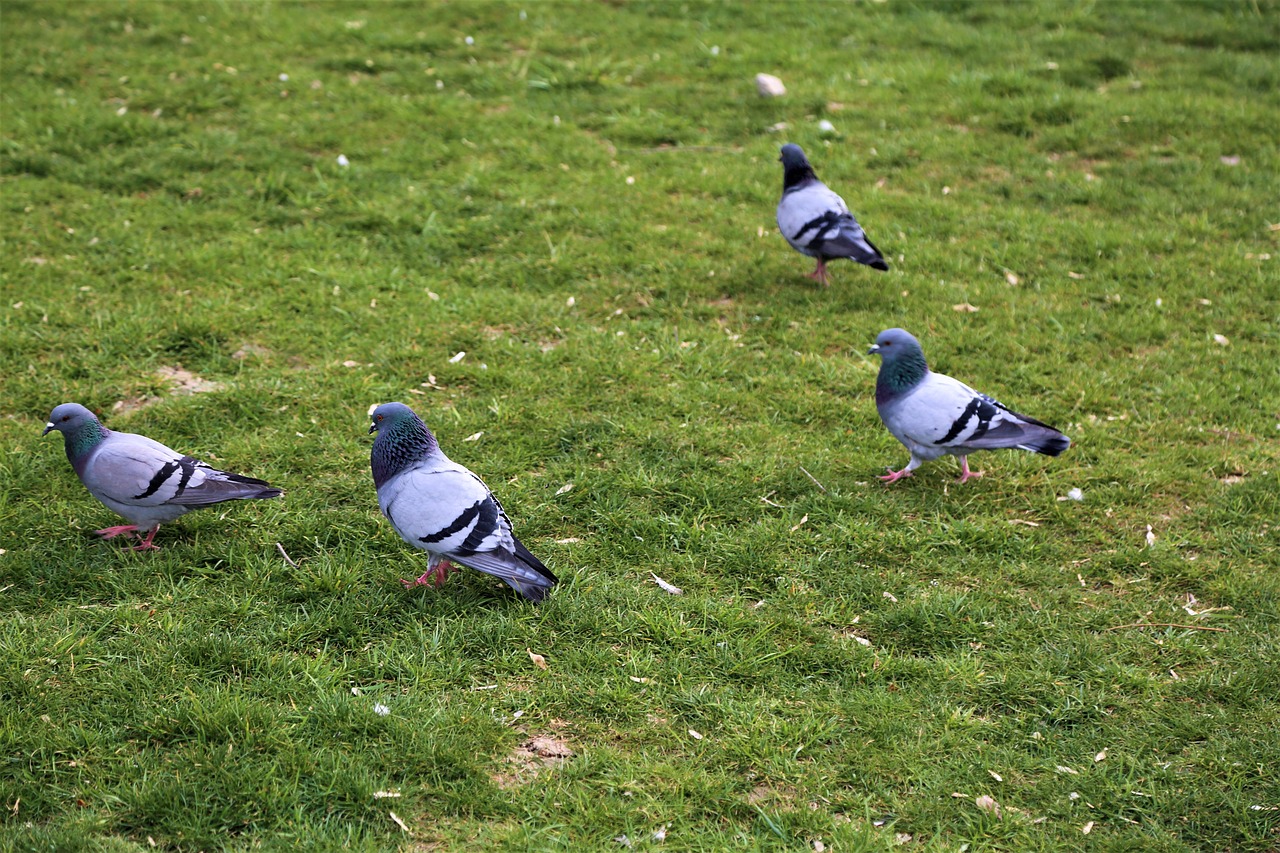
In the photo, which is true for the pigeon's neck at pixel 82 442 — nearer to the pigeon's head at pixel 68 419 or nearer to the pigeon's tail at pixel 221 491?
the pigeon's head at pixel 68 419

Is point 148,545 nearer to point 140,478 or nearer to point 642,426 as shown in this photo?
point 140,478

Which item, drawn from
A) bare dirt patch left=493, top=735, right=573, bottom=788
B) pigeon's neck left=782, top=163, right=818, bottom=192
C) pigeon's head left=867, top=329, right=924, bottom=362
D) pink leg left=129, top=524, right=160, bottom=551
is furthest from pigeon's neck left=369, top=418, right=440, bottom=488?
pigeon's neck left=782, top=163, right=818, bottom=192

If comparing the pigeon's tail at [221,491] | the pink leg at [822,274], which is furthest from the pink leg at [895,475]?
the pigeon's tail at [221,491]

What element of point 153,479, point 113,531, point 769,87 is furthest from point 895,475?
point 769,87

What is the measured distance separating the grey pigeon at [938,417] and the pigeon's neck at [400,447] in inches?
91.0

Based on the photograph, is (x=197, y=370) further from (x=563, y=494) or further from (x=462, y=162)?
(x=462, y=162)

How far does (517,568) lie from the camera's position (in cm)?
405

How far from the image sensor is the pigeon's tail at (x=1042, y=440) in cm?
491

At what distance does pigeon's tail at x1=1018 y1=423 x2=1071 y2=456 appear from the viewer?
4.91 metres

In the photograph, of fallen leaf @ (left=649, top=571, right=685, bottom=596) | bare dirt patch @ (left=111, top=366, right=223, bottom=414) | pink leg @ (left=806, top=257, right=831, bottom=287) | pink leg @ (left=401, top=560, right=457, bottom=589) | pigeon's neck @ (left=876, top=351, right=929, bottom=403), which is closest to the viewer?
pink leg @ (left=401, top=560, right=457, bottom=589)

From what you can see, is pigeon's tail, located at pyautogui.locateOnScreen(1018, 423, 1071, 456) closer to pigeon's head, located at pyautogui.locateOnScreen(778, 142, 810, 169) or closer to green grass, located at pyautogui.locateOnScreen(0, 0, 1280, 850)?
green grass, located at pyautogui.locateOnScreen(0, 0, 1280, 850)

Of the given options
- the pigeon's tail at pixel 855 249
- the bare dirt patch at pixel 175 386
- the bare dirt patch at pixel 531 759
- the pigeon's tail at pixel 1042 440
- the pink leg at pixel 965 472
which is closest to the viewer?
the bare dirt patch at pixel 531 759

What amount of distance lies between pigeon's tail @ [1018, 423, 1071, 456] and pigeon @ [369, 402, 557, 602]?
2418 millimetres

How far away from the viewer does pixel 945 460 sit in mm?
5547
